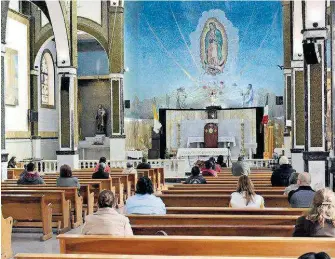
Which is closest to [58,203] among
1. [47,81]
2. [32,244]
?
[32,244]

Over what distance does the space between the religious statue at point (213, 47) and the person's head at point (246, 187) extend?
19.3m

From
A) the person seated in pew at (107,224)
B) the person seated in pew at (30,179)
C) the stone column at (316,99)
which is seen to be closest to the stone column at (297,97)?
the stone column at (316,99)

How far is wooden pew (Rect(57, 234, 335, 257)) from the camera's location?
158 inches

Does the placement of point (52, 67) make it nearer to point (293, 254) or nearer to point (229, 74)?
point (229, 74)

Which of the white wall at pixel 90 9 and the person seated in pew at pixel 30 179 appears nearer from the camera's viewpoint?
the person seated in pew at pixel 30 179

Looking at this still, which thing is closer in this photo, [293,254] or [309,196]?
[293,254]

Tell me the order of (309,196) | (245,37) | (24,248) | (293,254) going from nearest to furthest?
1. (293,254)
2. (309,196)
3. (24,248)
4. (245,37)

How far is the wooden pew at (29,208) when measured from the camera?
8016 millimetres

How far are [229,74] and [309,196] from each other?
1915 cm

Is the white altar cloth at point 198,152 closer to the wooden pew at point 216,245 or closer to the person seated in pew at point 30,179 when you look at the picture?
the person seated in pew at point 30,179

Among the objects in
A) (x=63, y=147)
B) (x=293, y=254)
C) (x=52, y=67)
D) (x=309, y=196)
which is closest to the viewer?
(x=293, y=254)

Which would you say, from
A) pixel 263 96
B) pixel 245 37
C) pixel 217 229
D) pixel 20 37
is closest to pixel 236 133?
pixel 263 96

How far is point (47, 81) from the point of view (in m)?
23.0

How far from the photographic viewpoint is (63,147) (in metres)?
16.6
